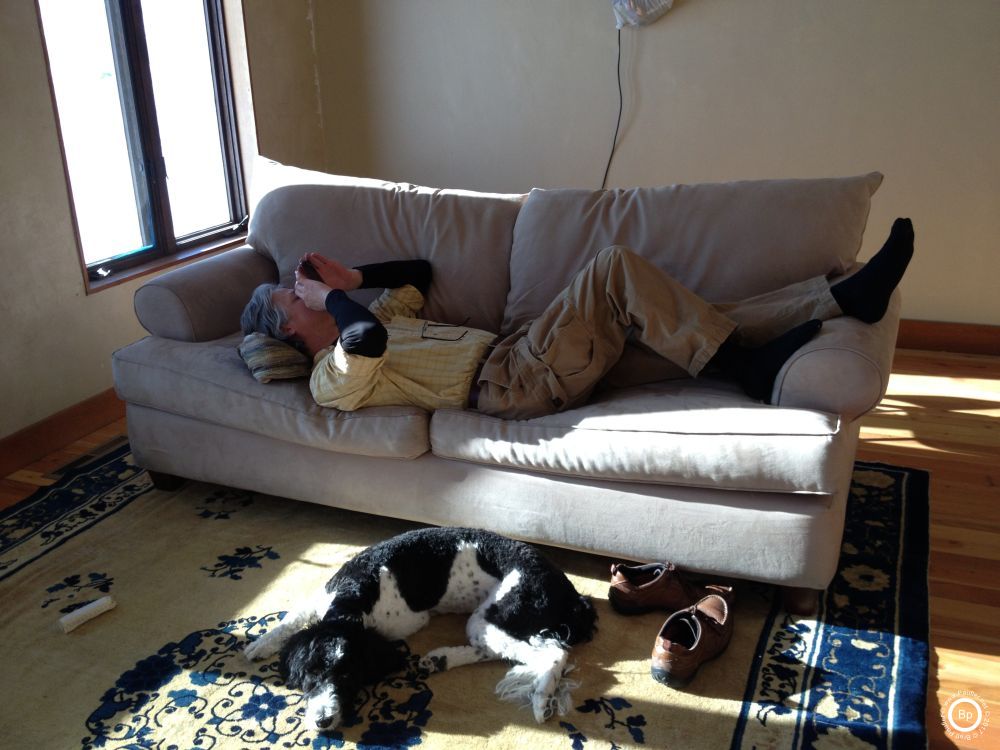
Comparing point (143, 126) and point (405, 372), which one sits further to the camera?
point (143, 126)

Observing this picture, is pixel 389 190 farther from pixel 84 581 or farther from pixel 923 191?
pixel 923 191

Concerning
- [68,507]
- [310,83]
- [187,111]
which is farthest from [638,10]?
[68,507]

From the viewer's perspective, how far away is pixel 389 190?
269 centimetres

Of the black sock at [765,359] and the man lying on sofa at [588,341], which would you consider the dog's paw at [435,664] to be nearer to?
the man lying on sofa at [588,341]

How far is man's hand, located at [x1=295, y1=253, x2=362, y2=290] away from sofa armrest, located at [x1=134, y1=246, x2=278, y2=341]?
0.35m

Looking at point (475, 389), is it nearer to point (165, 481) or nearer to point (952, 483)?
point (165, 481)

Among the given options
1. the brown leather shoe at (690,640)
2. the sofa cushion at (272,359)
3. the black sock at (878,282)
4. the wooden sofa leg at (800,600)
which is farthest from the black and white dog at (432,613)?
the black sock at (878,282)

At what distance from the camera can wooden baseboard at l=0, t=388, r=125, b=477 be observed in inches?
106

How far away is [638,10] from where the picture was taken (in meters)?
3.50

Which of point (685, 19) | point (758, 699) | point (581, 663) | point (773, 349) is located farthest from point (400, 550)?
point (685, 19)

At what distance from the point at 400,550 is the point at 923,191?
266cm

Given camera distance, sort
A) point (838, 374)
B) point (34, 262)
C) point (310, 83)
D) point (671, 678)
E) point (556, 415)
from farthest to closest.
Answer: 1. point (310, 83)
2. point (34, 262)
3. point (556, 415)
4. point (838, 374)
5. point (671, 678)

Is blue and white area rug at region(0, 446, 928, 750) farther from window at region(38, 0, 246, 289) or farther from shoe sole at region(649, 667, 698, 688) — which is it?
window at region(38, 0, 246, 289)

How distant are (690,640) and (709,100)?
97.9 inches
